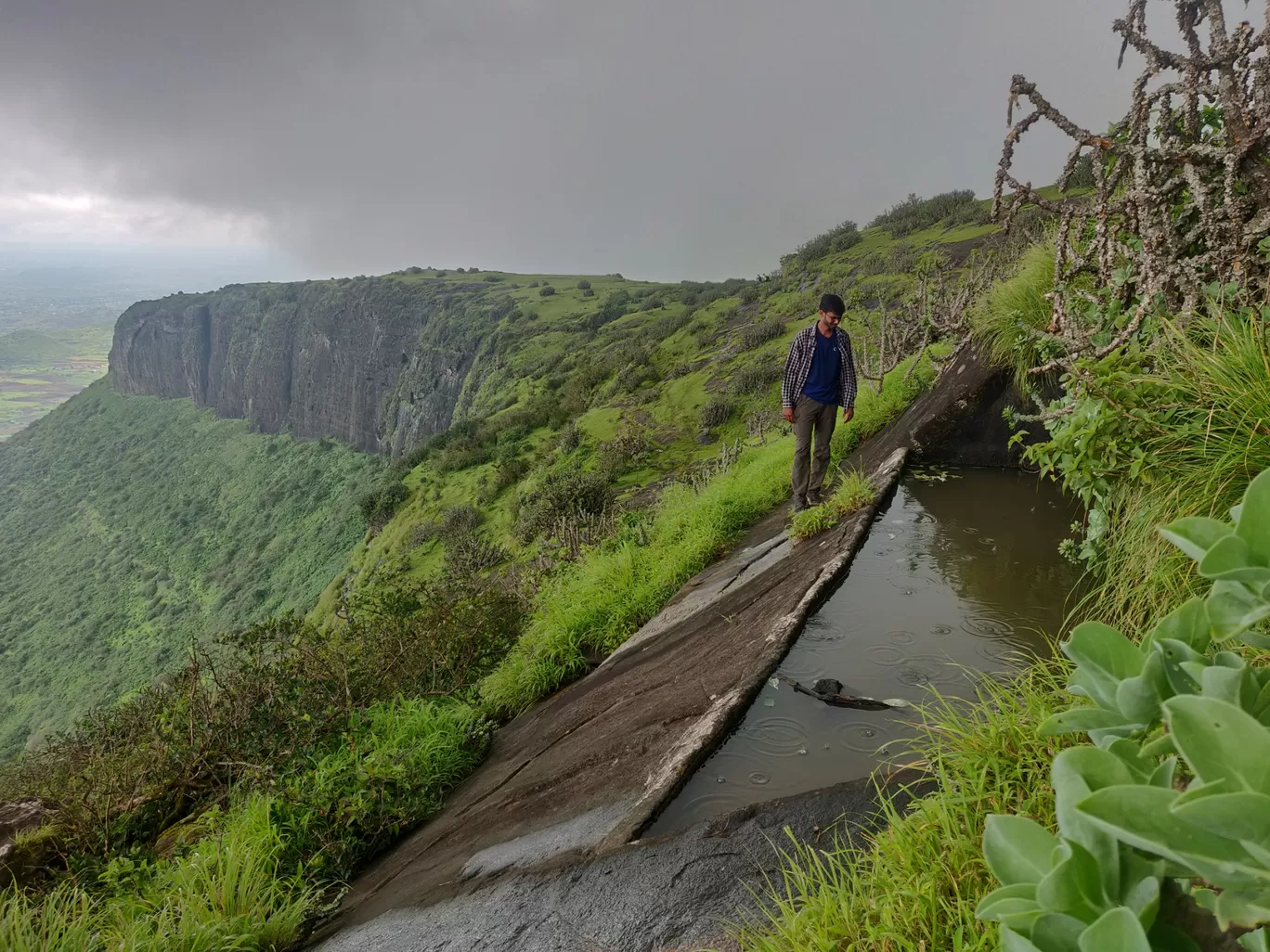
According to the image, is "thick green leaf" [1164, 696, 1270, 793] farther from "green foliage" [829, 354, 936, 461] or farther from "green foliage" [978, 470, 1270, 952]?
"green foliage" [829, 354, 936, 461]

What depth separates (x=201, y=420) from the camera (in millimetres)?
109250

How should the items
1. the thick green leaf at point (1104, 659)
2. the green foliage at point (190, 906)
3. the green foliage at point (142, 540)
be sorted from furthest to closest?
the green foliage at point (142, 540) < the green foliage at point (190, 906) < the thick green leaf at point (1104, 659)

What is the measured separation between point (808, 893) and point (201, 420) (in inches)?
5024

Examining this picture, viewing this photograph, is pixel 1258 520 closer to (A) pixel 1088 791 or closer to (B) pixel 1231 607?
(B) pixel 1231 607

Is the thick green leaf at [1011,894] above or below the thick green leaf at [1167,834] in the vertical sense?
below

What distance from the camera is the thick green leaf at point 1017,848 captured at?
2.87ft

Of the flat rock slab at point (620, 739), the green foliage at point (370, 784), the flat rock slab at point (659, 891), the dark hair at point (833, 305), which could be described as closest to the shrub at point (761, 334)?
the dark hair at point (833, 305)

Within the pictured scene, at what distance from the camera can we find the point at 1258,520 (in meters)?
0.86

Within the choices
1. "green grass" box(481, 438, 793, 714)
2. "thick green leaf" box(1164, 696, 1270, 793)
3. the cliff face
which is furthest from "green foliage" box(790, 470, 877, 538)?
the cliff face

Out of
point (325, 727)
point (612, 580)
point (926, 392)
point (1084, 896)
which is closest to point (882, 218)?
point (926, 392)

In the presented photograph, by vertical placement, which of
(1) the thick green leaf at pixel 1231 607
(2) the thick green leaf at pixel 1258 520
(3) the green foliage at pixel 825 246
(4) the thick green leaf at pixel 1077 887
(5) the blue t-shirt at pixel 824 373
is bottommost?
(4) the thick green leaf at pixel 1077 887

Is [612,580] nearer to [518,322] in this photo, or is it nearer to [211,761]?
[211,761]

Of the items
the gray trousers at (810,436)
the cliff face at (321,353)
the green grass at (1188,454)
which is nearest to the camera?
the green grass at (1188,454)

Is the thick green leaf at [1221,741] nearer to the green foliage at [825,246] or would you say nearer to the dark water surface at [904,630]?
the dark water surface at [904,630]
